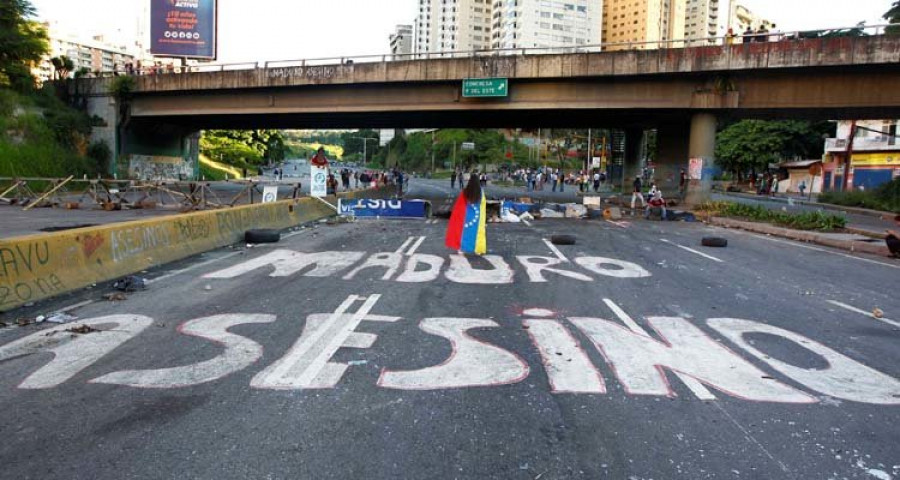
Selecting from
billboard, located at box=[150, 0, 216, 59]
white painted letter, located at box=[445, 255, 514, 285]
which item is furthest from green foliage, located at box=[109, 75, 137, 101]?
white painted letter, located at box=[445, 255, 514, 285]

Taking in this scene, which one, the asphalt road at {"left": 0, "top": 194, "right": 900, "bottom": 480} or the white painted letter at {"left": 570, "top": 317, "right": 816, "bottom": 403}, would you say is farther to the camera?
the white painted letter at {"left": 570, "top": 317, "right": 816, "bottom": 403}

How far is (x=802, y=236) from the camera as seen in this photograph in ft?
64.4

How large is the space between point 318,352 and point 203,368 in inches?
40.5

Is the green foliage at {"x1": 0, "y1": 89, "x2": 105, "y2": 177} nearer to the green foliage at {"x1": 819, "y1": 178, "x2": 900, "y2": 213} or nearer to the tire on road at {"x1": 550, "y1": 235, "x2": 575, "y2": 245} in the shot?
the tire on road at {"x1": 550, "y1": 235, "x2": 575, "y2": 245}

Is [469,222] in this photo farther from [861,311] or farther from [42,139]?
[42,139]

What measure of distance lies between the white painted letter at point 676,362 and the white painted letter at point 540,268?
10.7ft

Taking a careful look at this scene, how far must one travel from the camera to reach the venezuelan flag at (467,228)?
1309 cm

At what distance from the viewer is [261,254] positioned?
1336cm

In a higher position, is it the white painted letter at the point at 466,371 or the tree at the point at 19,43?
the tree at the point at 19,43

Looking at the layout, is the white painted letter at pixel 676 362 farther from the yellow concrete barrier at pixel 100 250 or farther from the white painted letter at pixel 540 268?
the yellow concrete barrier at pixel 100 250

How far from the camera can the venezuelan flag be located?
1309 cm

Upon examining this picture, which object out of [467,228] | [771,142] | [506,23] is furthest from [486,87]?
[506,23]

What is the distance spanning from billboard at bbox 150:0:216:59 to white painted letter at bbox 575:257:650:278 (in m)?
42.3

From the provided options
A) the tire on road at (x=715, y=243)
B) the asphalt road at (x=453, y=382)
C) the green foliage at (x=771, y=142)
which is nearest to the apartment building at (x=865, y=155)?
the green foliage at (x=771, y=142)
